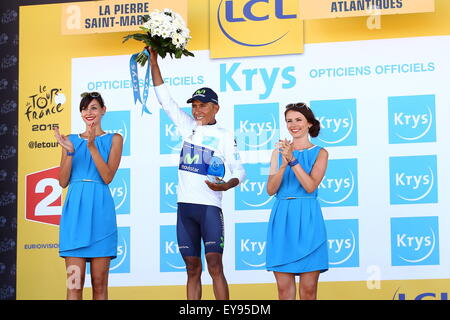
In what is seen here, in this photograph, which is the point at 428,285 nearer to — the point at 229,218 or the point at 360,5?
the point at 229,218

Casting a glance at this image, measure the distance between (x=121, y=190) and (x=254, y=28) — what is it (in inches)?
59.3

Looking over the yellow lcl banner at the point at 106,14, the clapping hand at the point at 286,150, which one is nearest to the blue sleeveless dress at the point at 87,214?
the clapping hand at the point at 286,150

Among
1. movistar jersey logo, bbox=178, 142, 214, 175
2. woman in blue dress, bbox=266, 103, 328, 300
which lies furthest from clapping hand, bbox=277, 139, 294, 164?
movistar jersey logo, bbox=178, 142, 214, 175

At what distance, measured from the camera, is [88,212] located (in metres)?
5.37

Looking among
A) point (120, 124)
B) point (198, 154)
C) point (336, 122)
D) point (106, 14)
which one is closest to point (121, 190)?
point (120, 124)

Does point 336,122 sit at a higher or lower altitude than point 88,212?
higher

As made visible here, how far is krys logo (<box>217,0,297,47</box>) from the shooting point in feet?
20.6

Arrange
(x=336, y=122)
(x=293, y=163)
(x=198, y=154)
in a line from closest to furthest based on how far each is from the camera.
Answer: (x=293, y=163) → (x=198, y=154) → (x=336, y=122)

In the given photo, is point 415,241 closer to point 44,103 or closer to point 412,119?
point 412,119

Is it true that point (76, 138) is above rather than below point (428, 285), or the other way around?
above
